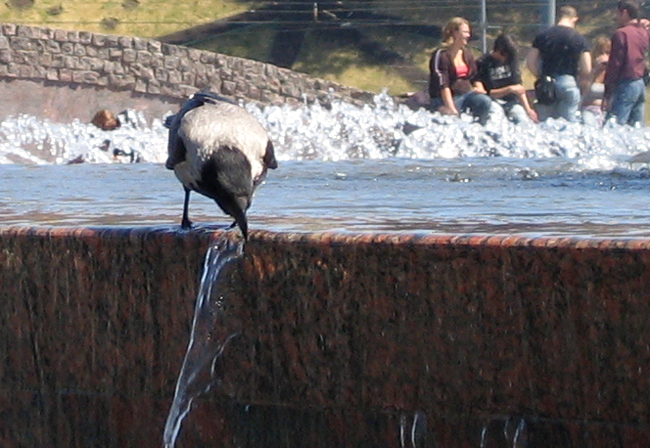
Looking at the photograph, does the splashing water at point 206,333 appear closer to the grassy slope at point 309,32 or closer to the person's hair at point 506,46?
the person's hair at point 506,46

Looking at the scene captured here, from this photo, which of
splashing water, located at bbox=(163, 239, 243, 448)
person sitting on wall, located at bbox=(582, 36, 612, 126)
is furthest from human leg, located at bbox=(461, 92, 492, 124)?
splashing water, located at bbox=(163, 239, 243, 448)

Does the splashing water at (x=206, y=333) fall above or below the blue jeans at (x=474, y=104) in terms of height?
above

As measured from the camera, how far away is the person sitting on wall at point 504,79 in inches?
579

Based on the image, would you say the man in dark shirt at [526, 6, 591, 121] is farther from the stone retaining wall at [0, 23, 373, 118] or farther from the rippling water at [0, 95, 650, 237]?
the stone retaining wall at [0, 23, 373, 118]

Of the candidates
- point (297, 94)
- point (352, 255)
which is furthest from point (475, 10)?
point (352, 255)

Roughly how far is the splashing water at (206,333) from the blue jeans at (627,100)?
11.1m

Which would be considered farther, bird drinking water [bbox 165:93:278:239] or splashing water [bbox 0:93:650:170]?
splashing water [bbox 0:93:650:170]

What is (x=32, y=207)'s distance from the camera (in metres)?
5.48

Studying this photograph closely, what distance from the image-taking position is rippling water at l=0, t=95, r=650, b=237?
4445 mm

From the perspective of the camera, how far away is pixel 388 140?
15203mm

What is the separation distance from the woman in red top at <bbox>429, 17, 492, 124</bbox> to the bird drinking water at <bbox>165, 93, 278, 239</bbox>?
9553mm

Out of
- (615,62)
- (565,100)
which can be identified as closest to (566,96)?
(565,100)

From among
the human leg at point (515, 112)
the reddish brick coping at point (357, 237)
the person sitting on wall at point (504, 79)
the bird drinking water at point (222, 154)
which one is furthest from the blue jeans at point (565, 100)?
the reddish brick coping at point (357, 237)

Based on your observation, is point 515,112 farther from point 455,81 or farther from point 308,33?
point 308,33
